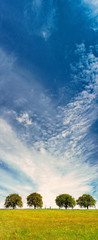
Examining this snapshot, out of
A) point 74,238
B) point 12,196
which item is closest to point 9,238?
point 74,238

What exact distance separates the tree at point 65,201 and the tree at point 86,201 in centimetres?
428

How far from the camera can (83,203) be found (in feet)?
282

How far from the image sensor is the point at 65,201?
86438 mm

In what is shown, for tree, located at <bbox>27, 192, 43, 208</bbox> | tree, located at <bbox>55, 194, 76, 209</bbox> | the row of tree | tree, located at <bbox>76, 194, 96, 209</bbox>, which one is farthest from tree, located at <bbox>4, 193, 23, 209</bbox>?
tree, located at <bbox>76, 194, 96, 209</bbox>

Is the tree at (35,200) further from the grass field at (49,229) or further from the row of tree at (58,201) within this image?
the grass field at (49,229)

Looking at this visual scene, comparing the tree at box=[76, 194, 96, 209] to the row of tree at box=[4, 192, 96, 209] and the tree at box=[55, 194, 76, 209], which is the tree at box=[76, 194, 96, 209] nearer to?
the row of tree at box=[4, 192, 96, 209]

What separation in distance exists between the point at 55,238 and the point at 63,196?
269 feet

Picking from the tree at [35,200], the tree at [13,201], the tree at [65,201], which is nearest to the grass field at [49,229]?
the tree at [13,201]

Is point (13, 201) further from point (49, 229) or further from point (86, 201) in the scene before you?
point (49, 229)

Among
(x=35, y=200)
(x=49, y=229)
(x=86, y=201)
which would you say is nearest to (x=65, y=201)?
(x=86, y=201)

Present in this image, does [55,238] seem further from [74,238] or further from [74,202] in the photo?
[74,202]

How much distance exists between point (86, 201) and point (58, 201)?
17.2 m

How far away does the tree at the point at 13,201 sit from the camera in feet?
259

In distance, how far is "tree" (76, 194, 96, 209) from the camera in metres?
85.3
